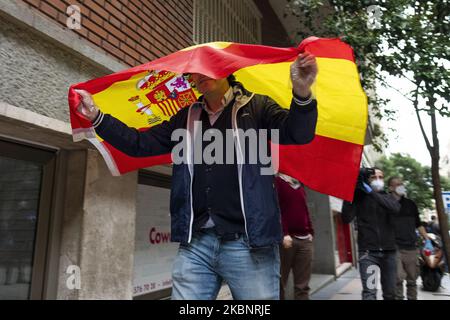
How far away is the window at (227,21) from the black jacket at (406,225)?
156 inches

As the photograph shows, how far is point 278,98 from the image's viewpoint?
8.38 feet

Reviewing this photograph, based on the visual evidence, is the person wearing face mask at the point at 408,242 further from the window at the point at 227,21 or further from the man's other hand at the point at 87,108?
the man's other hand at the point at 87,108

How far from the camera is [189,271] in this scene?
1.96 meters

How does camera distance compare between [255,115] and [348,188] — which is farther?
[348,188]

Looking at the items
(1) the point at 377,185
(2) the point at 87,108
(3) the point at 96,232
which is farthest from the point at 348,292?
(2) the point at 87,108

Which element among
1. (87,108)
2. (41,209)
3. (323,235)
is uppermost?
(323,235)

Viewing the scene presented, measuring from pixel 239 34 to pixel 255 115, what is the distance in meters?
6.23

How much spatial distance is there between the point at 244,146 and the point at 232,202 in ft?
0.99

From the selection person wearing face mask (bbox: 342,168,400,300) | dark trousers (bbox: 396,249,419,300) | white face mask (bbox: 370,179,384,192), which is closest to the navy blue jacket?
person wearing face mask (bbox: 342,168,400,300)

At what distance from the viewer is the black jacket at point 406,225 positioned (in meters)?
5.85

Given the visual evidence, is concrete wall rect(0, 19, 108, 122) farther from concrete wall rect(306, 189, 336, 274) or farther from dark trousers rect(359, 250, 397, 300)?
concrete wall rect(306, 189, 336, 274)

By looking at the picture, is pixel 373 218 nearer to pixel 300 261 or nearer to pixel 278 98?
pixel 300 261
